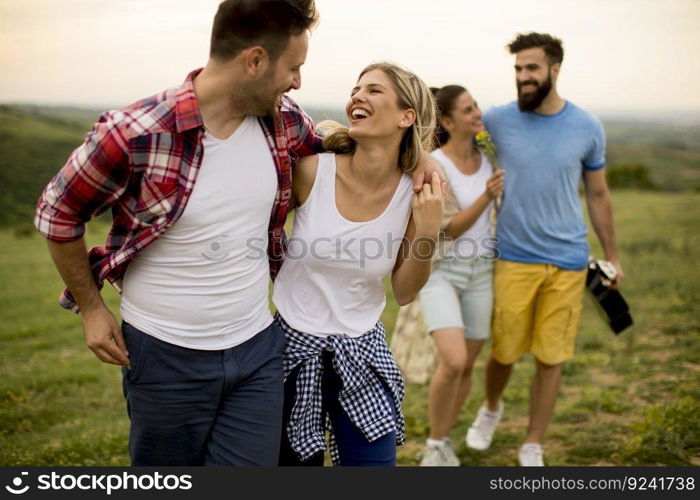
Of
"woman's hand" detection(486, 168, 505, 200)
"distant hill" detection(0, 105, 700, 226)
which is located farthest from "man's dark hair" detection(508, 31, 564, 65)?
"distant hill" detection(0, 105, 700, 226)

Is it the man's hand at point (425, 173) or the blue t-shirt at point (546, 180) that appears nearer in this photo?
the man's hand at point (425, 173)

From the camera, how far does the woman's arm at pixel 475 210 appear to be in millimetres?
4469

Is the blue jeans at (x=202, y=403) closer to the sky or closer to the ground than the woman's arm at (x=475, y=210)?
closer to the ground

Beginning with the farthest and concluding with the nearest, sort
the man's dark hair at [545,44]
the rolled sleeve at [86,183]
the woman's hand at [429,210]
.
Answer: the man's dark hair at [545,44]
the woman's hand at [429,210]
the rolled sleeve at [86,183]

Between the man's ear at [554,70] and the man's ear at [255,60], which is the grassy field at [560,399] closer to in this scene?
the man's ear at [554,70]

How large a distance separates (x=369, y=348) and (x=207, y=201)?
1004 millimetres

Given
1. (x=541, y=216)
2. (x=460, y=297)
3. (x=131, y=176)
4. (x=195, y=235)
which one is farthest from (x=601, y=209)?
(x=131, y=176)

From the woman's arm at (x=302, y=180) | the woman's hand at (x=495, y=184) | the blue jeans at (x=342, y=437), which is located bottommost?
the blue jeans at (x=342, y=437)

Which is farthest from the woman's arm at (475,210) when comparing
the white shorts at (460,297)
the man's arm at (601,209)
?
the man's arm at (601,209)

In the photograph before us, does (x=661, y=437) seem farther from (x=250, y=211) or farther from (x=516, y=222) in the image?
(x=250, y=211)

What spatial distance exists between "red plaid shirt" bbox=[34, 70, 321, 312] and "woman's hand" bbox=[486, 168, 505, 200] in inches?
91.0

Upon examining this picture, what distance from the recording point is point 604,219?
497 cm

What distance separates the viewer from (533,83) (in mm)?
4707

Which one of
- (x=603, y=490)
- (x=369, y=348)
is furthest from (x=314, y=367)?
(x=603, y=490)
